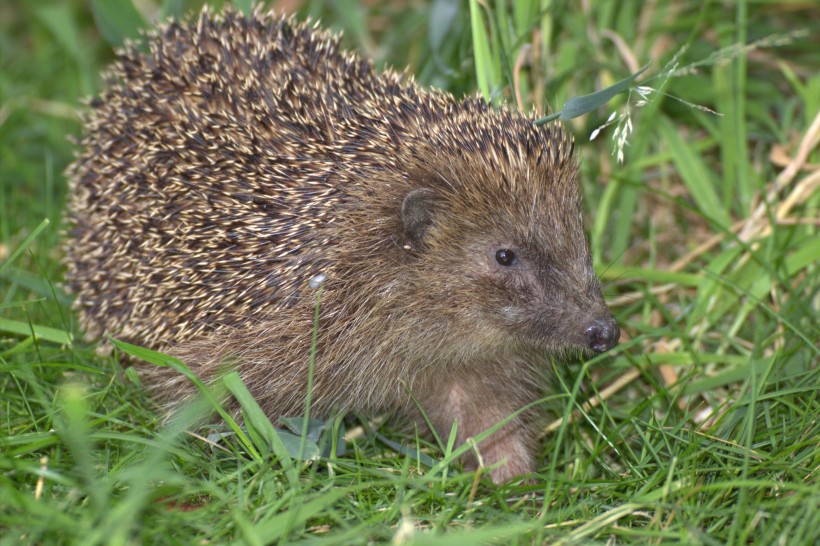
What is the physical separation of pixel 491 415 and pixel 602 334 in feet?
2.95

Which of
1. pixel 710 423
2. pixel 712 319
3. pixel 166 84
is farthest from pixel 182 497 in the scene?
pixel 712 319

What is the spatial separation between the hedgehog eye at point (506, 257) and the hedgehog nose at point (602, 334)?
17.0 inches

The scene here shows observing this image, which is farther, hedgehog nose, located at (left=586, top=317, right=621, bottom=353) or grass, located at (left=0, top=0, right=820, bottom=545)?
hedgehog nose, located at (left=586, top=317, right=621, bottom=353)

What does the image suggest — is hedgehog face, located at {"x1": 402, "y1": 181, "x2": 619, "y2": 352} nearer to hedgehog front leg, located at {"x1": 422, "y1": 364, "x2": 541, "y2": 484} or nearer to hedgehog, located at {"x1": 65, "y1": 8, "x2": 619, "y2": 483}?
hedgehog, located at {"x1": 65, "y1": 8, "x2": 619, "y2": 483}

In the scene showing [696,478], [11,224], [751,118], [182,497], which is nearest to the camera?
[182,497]

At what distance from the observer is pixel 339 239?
4410 millimetres

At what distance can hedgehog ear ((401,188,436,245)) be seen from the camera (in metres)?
4.29

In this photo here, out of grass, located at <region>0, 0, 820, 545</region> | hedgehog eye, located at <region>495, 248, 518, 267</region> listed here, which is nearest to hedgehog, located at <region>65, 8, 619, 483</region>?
hedgehog eye, located at <region>495, 248, 518, 267</region>

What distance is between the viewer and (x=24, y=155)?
7238 millimetres

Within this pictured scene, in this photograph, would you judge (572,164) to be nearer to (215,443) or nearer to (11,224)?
(215,443)

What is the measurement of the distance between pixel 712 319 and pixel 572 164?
5.02 ft

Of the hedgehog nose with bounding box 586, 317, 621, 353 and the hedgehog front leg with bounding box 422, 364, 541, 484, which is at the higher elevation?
the hedgehog nose with bounding box 586, 317, 621, 353

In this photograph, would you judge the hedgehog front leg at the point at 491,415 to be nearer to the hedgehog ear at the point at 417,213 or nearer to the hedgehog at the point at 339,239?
the hedgehog at the point at 339,239

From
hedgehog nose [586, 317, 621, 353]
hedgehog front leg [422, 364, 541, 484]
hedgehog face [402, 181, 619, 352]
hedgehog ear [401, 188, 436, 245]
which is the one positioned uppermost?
hedgehog ear [401, 188, 436, 245]
